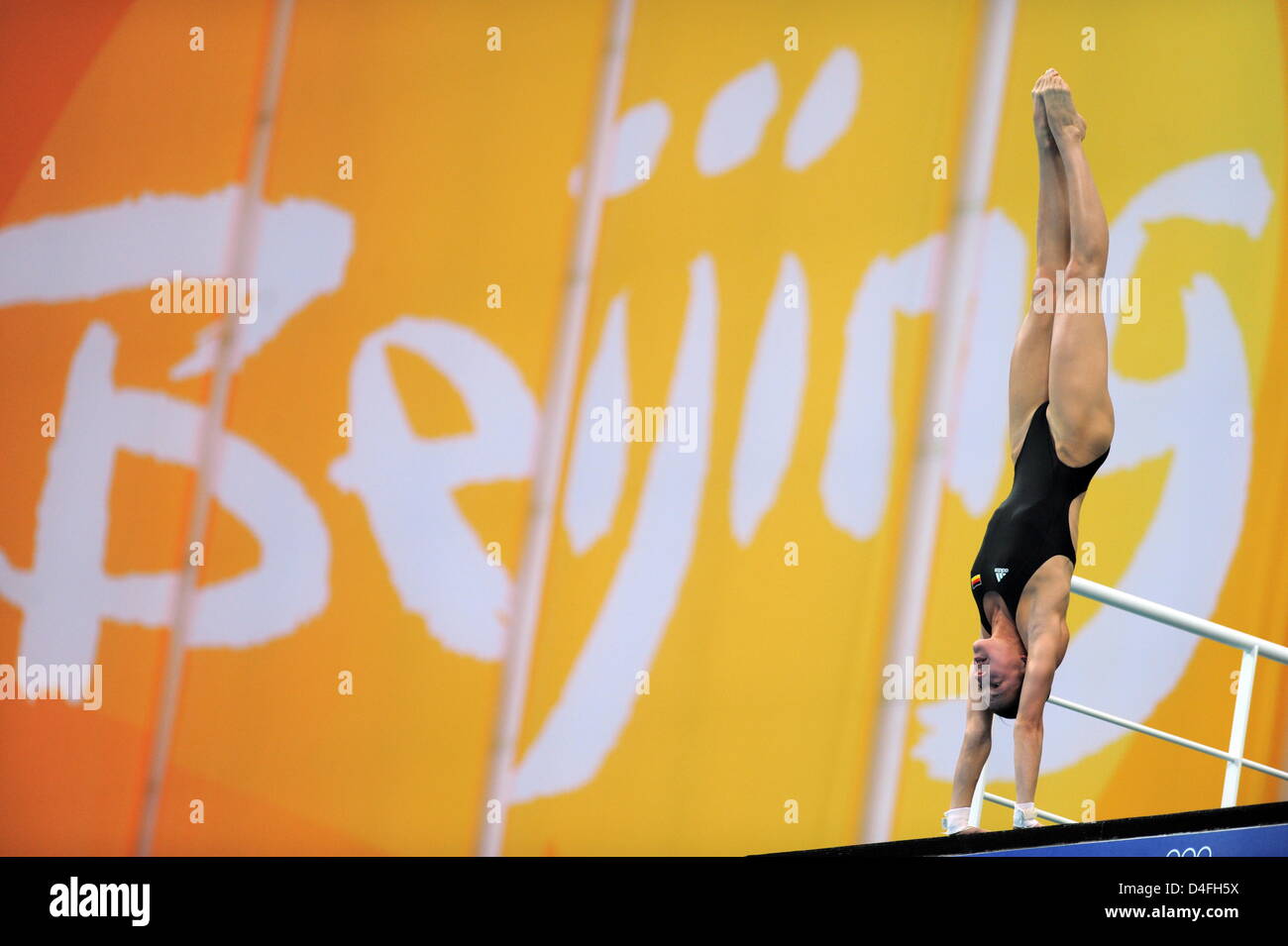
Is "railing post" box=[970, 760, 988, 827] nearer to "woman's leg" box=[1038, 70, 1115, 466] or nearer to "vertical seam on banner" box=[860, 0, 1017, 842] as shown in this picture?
"woman's leg" box=[1038, 70, 1115, 466]

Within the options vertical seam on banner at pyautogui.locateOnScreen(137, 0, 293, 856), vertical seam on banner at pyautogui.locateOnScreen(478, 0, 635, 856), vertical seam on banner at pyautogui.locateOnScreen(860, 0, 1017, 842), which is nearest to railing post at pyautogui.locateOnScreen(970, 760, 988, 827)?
vertical seam on banner at pyautogui.locateOnScreen(860, 0, 1017, 842)

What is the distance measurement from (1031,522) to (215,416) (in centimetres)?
331

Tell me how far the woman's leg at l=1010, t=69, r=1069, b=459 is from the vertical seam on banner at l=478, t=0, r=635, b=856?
227cm

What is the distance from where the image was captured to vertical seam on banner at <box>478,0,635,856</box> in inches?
207

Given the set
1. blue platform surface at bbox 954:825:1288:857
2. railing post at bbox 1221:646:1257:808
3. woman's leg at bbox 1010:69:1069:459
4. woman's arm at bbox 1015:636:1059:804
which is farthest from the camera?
woman's leg at bbox 1010:69:1069:459

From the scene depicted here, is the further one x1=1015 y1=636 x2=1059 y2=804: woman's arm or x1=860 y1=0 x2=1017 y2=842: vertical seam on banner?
x1=860 y1=0 x2=1017 y2=842: vertical seam on banner

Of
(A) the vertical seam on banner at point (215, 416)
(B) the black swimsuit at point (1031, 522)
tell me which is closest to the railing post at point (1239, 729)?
(B) the black swimsuit at point (1031, 522)

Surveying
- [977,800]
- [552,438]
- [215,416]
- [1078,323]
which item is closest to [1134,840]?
[977,800]

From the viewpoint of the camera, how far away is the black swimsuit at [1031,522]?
3.19 meters

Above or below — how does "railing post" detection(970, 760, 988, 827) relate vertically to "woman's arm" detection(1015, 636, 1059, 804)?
below

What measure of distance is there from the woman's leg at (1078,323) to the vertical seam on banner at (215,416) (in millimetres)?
3173
